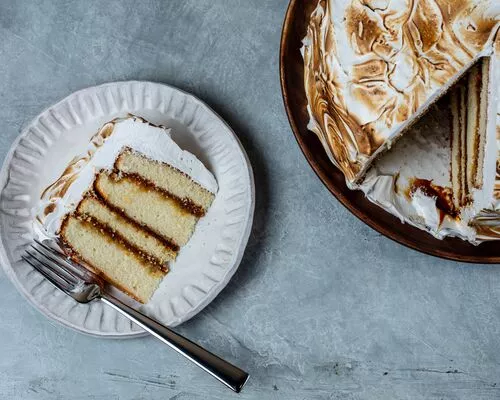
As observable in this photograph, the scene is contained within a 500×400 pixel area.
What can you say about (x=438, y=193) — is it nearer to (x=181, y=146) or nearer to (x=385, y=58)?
(x=385, y=58)

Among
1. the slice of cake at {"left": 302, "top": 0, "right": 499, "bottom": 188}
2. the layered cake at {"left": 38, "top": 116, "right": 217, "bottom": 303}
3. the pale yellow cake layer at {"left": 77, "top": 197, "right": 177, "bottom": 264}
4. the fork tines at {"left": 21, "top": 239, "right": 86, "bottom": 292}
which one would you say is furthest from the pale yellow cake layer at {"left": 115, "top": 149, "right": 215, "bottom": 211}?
the slice of cake at {"left": 302, "top": 0, "right": 499, "bottom": 188}

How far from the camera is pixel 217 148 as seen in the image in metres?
2.02

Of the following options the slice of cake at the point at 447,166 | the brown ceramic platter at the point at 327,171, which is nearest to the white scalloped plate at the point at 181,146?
the brown ceramic platter at the point at 327,171

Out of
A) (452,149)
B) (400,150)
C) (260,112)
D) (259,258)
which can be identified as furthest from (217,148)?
(452,149)

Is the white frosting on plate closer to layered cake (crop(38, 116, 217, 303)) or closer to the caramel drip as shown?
layered cake (crop(38, 116, 217, 303))

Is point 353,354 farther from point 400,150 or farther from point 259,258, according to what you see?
point 400,150

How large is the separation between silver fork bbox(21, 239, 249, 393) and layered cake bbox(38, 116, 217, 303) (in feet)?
0.13

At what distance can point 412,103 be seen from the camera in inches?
64.7

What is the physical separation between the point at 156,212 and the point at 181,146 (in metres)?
0.20

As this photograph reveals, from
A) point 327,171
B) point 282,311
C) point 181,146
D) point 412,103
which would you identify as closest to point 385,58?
point 412,103

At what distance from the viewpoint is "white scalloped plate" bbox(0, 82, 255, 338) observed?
6.39 ft

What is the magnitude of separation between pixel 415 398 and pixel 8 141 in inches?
53.6

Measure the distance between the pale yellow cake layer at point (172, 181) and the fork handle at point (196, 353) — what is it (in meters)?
0.35

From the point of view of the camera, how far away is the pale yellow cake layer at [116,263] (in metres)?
1.98
